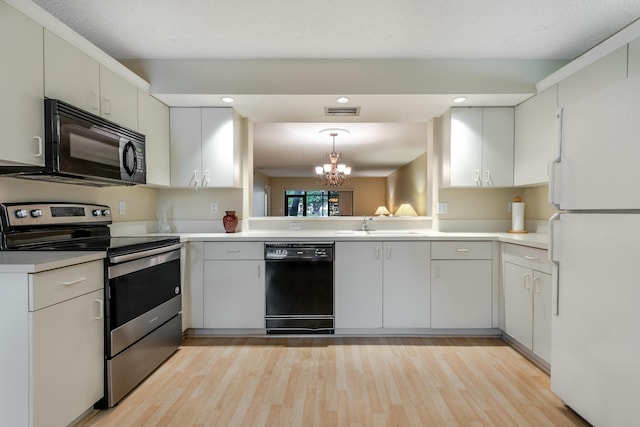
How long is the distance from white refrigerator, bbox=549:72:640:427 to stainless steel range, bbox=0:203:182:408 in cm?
238

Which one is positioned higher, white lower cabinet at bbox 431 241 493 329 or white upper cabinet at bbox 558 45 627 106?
white upper cabinet at bbox 558 45 627 106

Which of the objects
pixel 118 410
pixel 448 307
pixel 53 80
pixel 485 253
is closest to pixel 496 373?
pixel 448 307

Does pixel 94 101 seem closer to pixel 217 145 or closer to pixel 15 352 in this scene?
pixel 217 145

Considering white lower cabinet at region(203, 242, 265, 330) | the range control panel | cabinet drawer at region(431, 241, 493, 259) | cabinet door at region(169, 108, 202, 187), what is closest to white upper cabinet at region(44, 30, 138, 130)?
cabinet door at region(169, 108, 202, 187)

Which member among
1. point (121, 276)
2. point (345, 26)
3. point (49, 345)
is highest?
point (345, 26)

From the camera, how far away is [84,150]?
1883 mm

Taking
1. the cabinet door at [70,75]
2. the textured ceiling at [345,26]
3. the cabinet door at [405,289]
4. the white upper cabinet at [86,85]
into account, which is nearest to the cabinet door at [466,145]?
the textured ceiling at [345,26]

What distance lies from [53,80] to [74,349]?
4.59 ft

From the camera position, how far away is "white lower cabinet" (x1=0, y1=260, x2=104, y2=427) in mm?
1336

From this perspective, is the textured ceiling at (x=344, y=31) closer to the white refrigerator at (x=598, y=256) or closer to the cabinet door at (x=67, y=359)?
the white refrigerator at (x=598, y=256)

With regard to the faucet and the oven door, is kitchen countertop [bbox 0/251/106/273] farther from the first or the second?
the faucet

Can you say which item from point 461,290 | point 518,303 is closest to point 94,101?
point 461,290

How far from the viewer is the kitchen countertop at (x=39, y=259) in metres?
1.32

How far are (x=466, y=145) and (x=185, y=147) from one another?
8.49 ft
